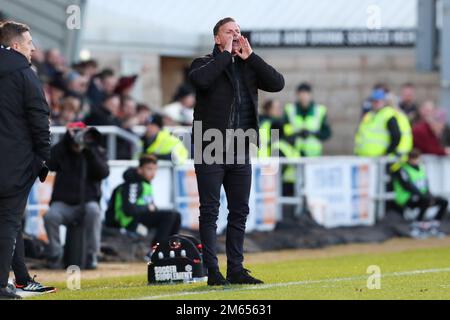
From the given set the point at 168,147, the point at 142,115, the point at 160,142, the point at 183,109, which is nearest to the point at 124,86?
the point at 142,115

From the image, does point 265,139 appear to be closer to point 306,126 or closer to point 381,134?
point 306,126

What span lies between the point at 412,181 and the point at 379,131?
94cm

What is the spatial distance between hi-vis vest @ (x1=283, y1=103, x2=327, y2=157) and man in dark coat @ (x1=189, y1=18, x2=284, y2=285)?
909 cm

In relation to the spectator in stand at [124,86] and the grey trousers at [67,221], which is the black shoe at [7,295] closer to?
the grey trousers at [67,221]

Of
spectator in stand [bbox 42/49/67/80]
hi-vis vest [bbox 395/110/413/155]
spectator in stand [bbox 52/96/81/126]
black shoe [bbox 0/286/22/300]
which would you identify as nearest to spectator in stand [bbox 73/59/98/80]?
spectator in stand [bbox 42/49/67/80]

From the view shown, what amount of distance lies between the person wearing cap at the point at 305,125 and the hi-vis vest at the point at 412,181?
140 centimetres

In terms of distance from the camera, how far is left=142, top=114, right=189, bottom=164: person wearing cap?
17.3 m

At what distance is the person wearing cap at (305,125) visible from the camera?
20.1 metres

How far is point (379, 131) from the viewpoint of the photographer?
19.8 meters

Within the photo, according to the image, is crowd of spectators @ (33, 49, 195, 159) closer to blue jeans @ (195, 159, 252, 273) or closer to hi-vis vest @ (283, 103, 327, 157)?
hi-vis vest @ (283, 103, 327, 157)

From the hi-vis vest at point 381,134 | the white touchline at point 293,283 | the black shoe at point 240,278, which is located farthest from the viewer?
the hi-vis vest at point 381,134

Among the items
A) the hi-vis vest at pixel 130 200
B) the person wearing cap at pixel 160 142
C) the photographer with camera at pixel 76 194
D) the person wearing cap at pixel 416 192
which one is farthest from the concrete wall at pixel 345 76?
the photographer with camera at pixel 76 194

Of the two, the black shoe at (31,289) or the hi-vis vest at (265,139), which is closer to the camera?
the black shoe at (31,289)
